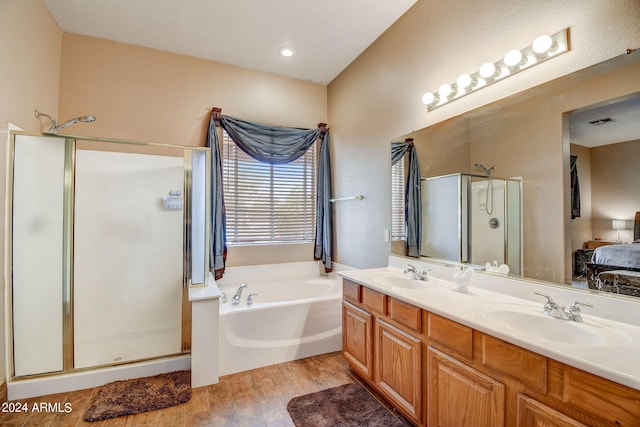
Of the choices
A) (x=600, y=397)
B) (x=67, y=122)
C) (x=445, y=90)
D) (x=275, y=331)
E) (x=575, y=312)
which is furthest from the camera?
(x=275, y=331)

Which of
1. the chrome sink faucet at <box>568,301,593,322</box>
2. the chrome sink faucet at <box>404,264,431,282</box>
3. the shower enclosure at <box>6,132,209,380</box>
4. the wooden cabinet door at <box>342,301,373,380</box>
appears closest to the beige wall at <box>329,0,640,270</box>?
the chrome sink faucet at <box>568,301,593,322</box>

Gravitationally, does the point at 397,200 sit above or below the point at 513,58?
below

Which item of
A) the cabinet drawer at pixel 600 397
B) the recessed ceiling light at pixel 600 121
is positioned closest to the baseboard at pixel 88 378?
the cabinet drawer at pixel 600 397

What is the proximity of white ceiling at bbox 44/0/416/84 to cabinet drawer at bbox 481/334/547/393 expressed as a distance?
246 cm

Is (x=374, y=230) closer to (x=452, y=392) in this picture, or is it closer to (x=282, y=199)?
(x=282, y=199)

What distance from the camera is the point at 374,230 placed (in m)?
2.86

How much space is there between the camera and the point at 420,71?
2.31 metres

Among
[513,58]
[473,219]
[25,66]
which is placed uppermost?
[25,66]

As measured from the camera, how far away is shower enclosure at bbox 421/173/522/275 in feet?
5.48

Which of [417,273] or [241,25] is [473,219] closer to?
[417,273]

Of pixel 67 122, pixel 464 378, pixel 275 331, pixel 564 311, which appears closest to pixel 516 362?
pixel 464 378

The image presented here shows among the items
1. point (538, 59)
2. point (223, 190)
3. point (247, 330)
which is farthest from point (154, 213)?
point (538, 59)

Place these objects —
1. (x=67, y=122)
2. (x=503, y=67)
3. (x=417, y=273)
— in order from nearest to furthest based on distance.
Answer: (x=503, y=67) → (x=417, y=273) → (x=67, y=122)

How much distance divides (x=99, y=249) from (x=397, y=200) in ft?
8.08
